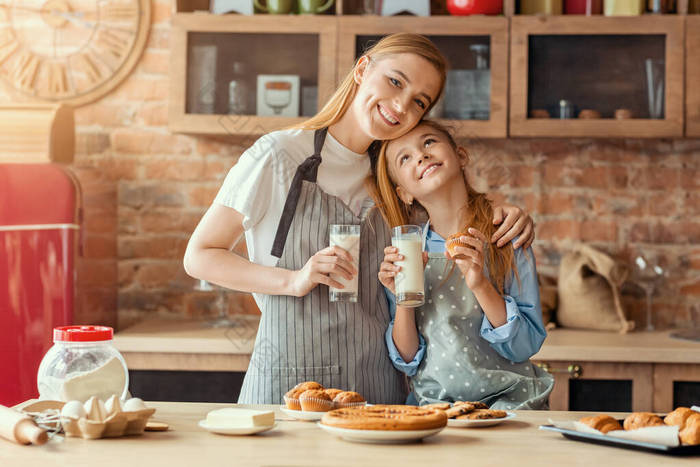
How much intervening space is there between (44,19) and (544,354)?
2.42m

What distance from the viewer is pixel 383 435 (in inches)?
47.0

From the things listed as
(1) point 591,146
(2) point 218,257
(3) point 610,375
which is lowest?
(3) point 610,375

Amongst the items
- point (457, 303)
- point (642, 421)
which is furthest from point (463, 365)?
point (642, 421)

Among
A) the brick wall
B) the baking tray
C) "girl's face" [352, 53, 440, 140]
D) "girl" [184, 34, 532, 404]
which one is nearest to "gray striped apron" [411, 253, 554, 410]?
"girl" [184, 34, 532, 404]

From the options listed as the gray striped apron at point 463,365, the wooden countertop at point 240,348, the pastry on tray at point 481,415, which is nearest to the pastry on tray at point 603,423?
the pastry on tray at point 481,415

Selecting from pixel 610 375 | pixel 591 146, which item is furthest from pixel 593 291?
pixel 591 146

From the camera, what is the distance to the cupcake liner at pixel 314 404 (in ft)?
4.58

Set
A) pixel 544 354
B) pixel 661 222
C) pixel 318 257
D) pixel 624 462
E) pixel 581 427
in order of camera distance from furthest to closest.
Answer: pixel 661 222
pixel 544 354
pixel 318 257
pixel 581 427
pixel 624 462

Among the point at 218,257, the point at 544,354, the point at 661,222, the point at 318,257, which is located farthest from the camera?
the point at 661,222

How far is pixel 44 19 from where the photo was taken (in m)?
3.35

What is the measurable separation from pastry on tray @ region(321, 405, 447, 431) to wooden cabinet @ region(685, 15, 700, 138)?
2.10m

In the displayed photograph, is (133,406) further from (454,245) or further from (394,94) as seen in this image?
(394,94)

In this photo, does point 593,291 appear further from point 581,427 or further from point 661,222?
point 581,427

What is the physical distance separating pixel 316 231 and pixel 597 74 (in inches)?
64.9
